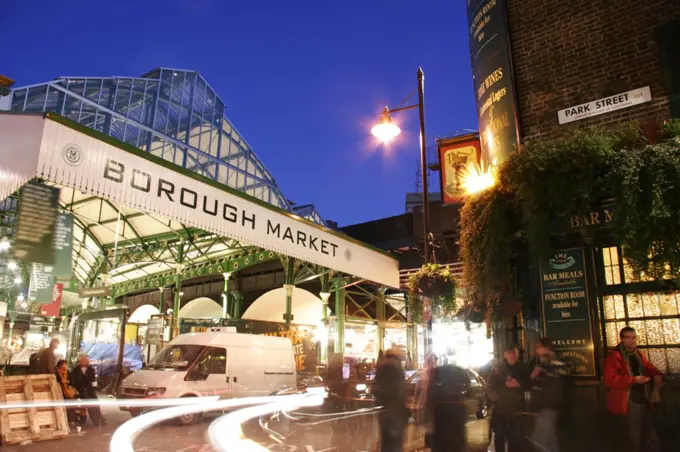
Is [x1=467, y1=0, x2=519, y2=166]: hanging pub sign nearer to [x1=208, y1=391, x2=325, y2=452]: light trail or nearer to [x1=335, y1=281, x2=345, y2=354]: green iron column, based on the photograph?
[x1=208, y1=391, x2=325, y2=452]: light trail

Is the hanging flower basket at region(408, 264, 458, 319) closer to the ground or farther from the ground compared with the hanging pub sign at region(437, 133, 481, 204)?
closer to the ground

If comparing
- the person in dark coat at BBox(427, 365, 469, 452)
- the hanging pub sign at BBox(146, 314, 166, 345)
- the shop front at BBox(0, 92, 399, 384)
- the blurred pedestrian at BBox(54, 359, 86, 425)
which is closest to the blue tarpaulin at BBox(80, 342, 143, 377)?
the shop front at BBox(0, 92, 399, 384)

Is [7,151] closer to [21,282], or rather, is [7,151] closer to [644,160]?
[644,160]

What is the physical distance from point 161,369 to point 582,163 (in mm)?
11836


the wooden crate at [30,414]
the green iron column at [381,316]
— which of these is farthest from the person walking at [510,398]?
the green iron column at [381,316]

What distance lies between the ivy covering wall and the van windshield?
8879mm

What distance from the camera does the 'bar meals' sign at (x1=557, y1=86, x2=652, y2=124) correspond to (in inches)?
315

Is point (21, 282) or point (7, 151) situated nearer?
point (7, 151)

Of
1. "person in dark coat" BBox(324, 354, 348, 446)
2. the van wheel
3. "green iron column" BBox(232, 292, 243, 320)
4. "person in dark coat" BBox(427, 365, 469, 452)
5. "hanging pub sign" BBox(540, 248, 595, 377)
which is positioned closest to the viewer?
"hanging pub sign" BBox(540, 248, 595, 377)

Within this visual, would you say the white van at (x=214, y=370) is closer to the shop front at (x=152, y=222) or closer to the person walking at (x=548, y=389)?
the shop front at (x=152, y=222)

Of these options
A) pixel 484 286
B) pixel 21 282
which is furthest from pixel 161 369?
pixel 21 282

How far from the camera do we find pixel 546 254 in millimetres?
6758

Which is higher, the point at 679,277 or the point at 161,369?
the point at 679,277

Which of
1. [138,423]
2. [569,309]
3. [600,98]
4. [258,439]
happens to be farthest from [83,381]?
[600,98]
